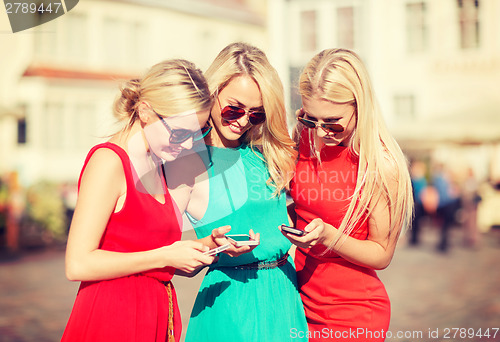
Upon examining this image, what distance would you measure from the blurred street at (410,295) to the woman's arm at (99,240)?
147 centimetres

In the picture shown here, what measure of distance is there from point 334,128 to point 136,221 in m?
0.85

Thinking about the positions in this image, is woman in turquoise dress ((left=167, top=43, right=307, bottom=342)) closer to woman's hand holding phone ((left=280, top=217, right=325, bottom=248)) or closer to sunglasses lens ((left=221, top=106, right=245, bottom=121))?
sunglasses lens ((left=221, top=106, right=245, bottom=121))

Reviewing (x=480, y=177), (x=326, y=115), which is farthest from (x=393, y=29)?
(x=326, y=115)

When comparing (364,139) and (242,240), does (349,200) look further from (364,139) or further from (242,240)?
(242,240)

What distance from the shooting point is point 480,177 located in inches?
675

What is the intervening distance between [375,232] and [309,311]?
43cm

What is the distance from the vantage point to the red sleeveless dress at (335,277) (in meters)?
2.11

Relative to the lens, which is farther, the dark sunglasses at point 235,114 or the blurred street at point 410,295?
the blurred street at point 410,295

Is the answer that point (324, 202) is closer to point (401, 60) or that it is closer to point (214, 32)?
point (401, 60)

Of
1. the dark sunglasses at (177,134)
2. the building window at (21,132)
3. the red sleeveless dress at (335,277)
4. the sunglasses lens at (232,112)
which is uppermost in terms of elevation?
the building window at (21,132)

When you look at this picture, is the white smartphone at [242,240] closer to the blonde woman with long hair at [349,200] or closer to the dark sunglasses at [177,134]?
the blonde woman with long hair at [349,200]

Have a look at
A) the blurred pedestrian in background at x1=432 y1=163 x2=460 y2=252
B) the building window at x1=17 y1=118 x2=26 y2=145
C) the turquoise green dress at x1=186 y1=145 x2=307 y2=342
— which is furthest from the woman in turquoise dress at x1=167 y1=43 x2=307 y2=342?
the building window at x1=17 y1=118 x2=26 y2=145

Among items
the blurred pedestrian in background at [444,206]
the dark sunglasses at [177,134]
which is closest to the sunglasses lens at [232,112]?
the dark sunglasses at [177,134]

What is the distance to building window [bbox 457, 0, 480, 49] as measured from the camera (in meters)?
17.6
